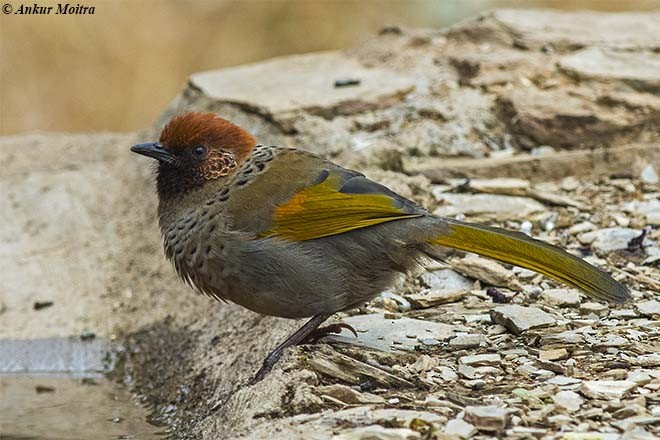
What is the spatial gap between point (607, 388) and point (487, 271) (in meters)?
1.40

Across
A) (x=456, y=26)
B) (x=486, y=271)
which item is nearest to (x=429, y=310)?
(x=486, y=271)

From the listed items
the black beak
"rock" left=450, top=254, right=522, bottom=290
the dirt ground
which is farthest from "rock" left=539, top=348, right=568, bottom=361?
the black beak

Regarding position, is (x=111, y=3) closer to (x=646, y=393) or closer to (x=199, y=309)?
(x=199, y=309)

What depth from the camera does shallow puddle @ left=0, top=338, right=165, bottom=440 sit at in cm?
455

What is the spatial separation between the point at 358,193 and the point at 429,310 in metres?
0.69

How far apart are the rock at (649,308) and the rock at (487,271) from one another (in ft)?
1.81

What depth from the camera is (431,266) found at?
5055mm

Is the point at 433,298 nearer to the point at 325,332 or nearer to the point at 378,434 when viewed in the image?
the point at 325,332

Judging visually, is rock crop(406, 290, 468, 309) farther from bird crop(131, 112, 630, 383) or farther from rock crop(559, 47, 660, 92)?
rock crop(559, 47, 660, 92)

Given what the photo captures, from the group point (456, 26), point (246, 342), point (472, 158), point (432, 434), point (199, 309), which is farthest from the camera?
point (456, 26)

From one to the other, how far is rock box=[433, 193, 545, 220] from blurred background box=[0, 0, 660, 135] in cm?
474

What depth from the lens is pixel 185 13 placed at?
10625mm

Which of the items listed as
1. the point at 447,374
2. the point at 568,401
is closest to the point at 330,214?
the point at 447,374

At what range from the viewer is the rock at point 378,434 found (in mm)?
3176
